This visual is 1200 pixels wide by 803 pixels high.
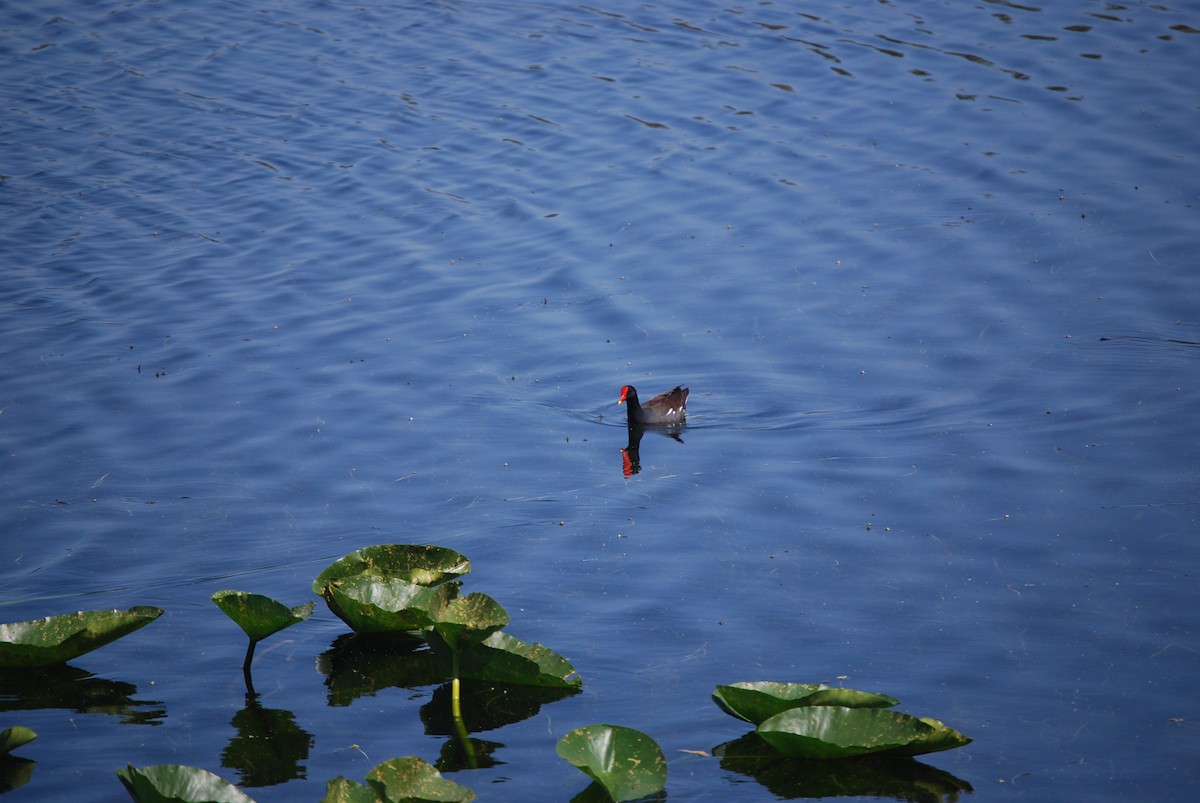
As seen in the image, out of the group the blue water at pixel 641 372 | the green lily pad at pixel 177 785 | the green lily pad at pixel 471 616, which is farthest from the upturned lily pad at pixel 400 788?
the green lily pad at pixel 471 616

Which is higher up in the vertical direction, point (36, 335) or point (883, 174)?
point (883, 174)

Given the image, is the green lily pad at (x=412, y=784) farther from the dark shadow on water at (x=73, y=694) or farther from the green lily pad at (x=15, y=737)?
the dark shadow on water at (x=73, y=694)

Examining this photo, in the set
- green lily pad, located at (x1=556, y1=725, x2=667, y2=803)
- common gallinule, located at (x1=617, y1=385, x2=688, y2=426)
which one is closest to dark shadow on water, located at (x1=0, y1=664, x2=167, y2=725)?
green lily pad, located at (x1=556, y1=725, x2=667, y2=803)

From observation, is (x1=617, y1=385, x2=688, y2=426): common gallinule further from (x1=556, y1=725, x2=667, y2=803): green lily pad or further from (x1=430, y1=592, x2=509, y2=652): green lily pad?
(x1=556, y1=725, x2=667, y2=803): green lily pad

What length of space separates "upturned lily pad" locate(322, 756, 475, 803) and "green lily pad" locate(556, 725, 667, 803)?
0.61 metres

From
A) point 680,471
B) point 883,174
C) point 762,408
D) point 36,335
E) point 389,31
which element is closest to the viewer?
point 680,471

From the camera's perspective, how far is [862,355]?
1242cm

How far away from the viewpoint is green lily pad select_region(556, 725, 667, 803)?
20.4ft


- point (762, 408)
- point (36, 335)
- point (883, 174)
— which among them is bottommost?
point (36, 335)

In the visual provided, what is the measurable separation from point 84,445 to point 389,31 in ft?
48.5

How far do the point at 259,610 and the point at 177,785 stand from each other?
1543 mm

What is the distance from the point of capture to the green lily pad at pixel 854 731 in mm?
6414

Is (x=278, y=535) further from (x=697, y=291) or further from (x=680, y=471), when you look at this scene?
(x=697, y=291)

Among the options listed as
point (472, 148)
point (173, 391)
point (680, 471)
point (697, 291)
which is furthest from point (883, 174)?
point (173, 391)
